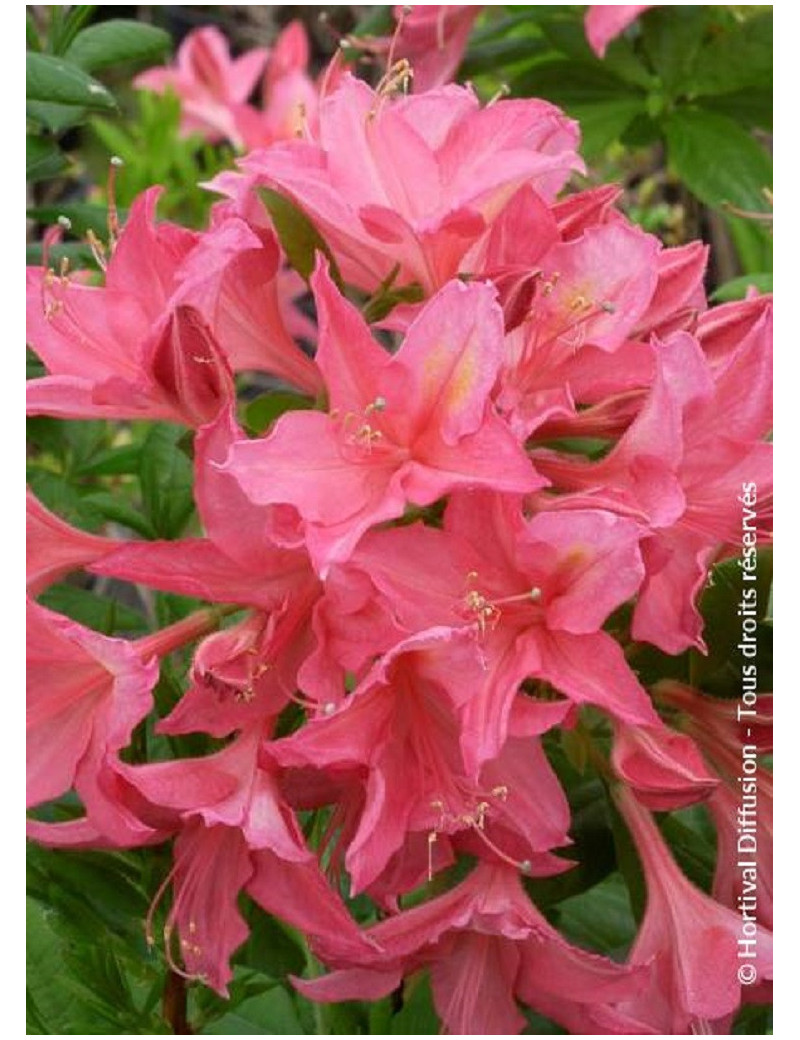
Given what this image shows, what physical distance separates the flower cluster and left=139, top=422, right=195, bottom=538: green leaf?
0.23 m

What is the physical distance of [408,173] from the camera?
0.94 m

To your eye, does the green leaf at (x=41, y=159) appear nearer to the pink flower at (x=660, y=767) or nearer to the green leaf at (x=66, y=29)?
the green leaf at (x=66, y=29)

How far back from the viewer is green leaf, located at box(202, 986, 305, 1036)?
3.72 feet

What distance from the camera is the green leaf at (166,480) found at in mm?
1226

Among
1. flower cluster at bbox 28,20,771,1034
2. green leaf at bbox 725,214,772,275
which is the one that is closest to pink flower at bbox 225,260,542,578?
flower cluster at bbox 28,20,771,1034

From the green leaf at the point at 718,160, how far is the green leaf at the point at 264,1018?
77cm

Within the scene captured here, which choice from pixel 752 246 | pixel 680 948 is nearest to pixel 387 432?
pixel 680 948

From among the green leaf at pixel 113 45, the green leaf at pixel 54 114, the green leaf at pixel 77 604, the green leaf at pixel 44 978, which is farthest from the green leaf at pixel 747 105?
the green leaf at pixel 44 978

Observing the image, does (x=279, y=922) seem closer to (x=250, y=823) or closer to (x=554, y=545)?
(x=250, y=823)

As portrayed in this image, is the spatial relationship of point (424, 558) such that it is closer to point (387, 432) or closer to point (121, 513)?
point (387, 432)

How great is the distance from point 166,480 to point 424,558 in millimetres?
411

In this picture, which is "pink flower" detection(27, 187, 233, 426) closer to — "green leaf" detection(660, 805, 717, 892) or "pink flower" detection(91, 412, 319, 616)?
"pink flower" detection(91, 412, 319, 616)

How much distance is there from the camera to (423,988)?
107 cm

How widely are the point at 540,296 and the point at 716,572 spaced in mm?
177
